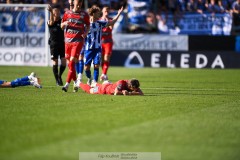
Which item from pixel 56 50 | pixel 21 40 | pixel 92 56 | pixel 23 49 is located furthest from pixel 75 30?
pixel 21 40

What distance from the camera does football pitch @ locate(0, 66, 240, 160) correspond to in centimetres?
912

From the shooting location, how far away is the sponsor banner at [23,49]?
1304 inches

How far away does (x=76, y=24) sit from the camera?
59.7 feet

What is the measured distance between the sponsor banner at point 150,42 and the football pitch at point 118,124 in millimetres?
14856

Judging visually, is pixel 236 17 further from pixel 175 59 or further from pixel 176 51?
pixel 175 59

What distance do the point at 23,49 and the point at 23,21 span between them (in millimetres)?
1353

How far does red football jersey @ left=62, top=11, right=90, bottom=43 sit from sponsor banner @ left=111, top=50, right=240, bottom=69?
15603 mm

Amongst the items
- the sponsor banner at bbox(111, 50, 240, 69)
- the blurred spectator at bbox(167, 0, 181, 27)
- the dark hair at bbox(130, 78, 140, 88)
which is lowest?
the sponsor banner at bbox(111, 50, 240, 69)

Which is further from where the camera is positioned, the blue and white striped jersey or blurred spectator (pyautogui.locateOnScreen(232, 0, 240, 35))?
blurred spectator (pyautogui.locateOnScreen(232, 0, 240, 35))

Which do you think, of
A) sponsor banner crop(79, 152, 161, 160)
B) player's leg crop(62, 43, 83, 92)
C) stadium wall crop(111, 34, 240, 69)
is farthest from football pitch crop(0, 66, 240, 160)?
stadium wall crop(111, 34, 240, 69)

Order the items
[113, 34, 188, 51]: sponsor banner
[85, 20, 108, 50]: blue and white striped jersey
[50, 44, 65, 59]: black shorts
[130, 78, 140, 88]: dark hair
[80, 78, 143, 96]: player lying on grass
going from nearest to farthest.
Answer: [130, 78, 140, 88]: dark hair
[80, 78, 143, 96]: player lying on grass
[85, 20, 108, 50]: blue and white striped jersey
[50, 44, 65, 59]: black shorts
[113, 34, 188, 51]: sponsor banner

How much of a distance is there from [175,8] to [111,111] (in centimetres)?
2177

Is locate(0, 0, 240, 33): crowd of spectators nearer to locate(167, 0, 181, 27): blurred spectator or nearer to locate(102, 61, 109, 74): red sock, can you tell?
locate(167, 0, 181, 27): blurred spectator

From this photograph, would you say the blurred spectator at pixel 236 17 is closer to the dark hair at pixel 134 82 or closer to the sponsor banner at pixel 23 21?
the sponsor banner at pixel 23 21
